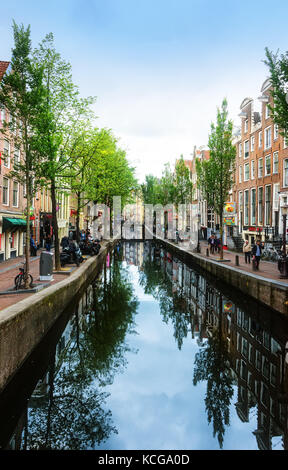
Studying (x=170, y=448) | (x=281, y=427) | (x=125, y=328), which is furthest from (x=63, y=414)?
(x=125, y=328)

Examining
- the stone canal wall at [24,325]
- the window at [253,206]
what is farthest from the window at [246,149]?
the stone canal wall at [24,325]

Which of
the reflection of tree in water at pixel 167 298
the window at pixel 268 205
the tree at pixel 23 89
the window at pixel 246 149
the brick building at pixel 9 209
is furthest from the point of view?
the window at pixel 246 149

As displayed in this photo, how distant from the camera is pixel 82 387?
8.30 metres

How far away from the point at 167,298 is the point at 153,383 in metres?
9.60

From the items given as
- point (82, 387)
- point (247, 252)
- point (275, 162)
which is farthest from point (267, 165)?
point (82, 387)

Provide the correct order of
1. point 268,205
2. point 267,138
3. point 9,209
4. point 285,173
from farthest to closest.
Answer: point 267,138, point 268,205, point 285,173, point 9,209

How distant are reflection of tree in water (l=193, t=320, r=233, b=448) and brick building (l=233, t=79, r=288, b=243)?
20.7 metres

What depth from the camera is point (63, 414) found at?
7.11 meters

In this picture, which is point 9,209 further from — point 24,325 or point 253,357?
point 253,357

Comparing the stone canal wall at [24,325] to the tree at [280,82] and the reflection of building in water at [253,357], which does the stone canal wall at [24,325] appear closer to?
the reflection of building in water at [253,357]

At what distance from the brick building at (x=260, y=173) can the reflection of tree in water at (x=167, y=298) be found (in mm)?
11011

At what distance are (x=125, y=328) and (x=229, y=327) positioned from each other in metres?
3.81

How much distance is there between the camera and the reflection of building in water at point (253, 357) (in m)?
6.96

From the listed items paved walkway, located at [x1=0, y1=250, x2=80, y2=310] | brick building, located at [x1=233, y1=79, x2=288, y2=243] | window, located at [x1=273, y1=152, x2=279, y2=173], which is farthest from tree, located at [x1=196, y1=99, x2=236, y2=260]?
paved walkway, located at [x1=0, y1=250, x2=80, y2=310]
